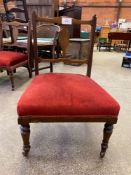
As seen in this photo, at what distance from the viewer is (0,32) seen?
8.09ft

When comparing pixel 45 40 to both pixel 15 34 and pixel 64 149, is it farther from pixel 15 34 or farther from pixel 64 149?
pixel 64 149

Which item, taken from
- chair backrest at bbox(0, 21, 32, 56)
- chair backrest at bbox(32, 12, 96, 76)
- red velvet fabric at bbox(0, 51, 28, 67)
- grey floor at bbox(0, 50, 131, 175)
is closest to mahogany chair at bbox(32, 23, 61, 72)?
chair backrest at bbox(0, 21, 32, 56)

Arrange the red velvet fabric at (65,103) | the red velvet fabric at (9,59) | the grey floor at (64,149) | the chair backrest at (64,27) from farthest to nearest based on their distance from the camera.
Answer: the red velvet fabric at (9,59), the chair backrest at (64,27), the grey floor at (64,149), the red velvet fabric at (65,103)

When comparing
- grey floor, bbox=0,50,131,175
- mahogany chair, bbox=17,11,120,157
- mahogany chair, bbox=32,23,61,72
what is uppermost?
mahogany chair, bbox=32,23,61,72

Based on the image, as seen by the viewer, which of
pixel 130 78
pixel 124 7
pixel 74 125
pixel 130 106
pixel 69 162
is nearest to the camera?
pixel 69 162

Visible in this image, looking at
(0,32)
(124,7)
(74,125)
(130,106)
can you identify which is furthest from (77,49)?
(124,7)

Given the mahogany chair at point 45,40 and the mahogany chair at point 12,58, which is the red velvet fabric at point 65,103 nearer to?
the mahogany chair at point 12,58

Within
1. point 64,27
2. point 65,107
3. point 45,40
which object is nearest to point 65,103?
point 65,107

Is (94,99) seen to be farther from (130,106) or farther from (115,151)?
(130,106)

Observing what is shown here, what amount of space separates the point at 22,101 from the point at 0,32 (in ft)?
5.90

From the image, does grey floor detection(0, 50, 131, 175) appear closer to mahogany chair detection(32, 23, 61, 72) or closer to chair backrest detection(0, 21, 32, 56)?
chair backrest detection(0, 21, 32, 56)

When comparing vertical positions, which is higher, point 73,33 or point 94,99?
point 73,33

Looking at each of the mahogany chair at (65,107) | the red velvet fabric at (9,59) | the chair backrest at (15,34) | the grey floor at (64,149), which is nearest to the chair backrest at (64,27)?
the mahogany chair at (65,107)

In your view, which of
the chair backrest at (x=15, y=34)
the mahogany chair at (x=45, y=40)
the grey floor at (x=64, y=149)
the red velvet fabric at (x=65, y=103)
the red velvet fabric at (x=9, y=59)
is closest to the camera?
the red velvet fabric at (x=65, y=103)
